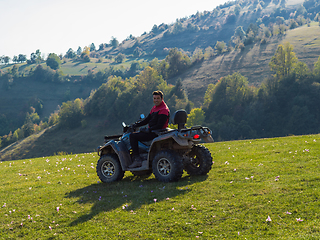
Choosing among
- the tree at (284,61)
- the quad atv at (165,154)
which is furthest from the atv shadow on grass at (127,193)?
the tree at (284,61)

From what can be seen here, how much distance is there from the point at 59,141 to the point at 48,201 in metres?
101

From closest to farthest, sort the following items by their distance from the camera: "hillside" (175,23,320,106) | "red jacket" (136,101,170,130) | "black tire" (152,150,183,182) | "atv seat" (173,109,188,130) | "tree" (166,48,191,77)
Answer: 1. "black tire" (152,150,183,182)
2. "atv seat" (173,109,188,130)
3. "red jacket" (136,101,170,130)
4. "hillside" (175,23,320,106)
5. "tree" (166,48,191,77)

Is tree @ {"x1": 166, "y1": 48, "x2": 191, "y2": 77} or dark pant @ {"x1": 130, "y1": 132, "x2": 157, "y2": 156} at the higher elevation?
tree @ {"x1": 166, "y1": 48, "x2": 191, "y2": 77}

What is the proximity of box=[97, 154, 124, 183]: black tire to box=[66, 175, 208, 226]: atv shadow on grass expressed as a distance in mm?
248

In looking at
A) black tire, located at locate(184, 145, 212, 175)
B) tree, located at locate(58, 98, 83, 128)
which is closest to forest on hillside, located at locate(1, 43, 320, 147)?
tree, located at locate(58, 98, 83, 128)

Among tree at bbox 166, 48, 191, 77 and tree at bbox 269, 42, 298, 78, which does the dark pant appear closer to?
tree at bbox 269, 42, 298, 78

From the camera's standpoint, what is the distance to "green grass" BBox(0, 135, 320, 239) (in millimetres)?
5402

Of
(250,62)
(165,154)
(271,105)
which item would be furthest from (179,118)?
(250,62)

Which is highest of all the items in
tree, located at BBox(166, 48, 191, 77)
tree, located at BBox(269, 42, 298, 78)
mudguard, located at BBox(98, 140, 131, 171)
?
tree, located at BBox(166, 48, 191, 77)

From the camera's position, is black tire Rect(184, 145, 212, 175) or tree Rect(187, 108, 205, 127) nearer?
black tire Rect(184, 145, 212, 175)

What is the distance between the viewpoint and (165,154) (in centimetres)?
888

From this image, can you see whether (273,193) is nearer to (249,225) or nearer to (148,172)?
(249,225)

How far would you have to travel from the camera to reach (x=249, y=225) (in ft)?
17.5

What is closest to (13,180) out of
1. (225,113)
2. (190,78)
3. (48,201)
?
(48,201)
